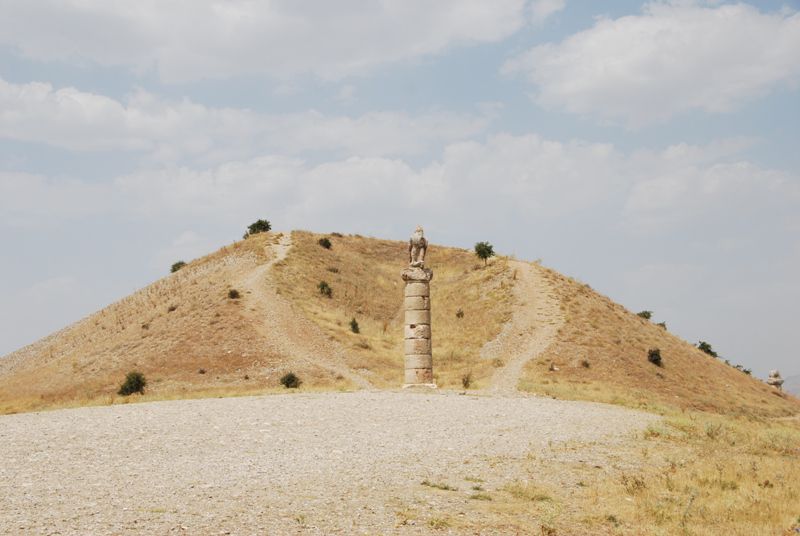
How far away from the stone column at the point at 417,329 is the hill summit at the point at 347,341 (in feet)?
14.8

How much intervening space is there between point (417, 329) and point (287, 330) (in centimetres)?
1802

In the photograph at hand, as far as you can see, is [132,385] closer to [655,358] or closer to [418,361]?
[418,361]

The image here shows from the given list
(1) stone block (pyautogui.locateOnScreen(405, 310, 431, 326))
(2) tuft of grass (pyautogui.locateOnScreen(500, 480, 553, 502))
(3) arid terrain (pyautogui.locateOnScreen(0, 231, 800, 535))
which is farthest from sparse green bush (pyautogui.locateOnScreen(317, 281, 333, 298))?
(2) tuft of grass (pyautogui.locateOnScreen(500, 480, 553, 502))

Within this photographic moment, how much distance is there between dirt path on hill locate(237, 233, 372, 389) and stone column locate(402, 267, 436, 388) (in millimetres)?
8967

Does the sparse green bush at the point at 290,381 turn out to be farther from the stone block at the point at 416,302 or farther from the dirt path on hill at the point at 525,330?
the dirt path on hill at the point at 525,330

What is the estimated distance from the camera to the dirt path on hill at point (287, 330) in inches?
1635

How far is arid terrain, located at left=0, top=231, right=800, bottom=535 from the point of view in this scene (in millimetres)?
10023

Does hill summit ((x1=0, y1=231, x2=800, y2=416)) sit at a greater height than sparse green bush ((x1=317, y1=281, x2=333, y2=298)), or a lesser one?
lesser

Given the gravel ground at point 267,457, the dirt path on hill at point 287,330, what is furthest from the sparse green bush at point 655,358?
the gravel ground at point 267,457

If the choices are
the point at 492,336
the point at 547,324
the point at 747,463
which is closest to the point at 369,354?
the point at 492,336

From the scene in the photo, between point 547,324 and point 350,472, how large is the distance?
3552cm

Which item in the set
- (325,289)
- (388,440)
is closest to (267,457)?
→ (388,440)

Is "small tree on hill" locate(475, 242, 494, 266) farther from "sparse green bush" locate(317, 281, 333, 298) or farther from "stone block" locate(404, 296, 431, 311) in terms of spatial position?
"stone block" locate(404, 296, 431, 311)

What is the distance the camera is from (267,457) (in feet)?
45.8
